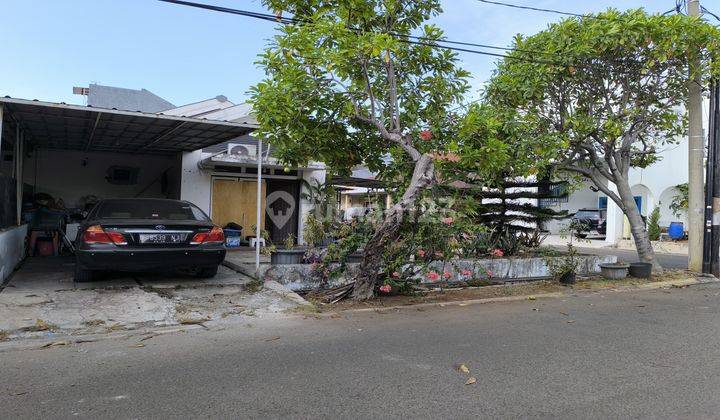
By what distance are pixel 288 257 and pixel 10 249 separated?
466cm

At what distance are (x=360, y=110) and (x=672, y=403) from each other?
5.75m

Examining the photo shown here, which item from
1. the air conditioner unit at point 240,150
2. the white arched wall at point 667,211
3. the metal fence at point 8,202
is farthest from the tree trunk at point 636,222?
the white arched wall at point 667,211

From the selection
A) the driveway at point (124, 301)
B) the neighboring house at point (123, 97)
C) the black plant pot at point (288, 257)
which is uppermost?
the neighboring house at point (123, 97)

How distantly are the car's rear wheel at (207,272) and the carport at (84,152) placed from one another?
2.60 metres

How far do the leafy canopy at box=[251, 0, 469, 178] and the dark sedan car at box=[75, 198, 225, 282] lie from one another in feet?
6.06

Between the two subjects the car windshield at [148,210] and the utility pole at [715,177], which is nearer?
the car windshield at [148,210]

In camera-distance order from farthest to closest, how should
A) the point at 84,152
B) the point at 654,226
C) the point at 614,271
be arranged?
the point at 654,226 < the point at 84,152 < the point at 614,271

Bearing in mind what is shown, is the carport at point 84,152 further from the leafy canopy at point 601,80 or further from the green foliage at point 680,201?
the green foliage at point 680,201

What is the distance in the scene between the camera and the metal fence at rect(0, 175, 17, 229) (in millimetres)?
8640

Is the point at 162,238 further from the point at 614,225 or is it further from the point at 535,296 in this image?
the point at 614,225

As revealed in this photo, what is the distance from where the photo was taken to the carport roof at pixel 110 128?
834cm

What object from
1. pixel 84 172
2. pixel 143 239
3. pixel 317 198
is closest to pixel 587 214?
pixel 317 198

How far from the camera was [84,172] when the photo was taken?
48.6 feet

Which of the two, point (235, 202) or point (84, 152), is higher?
point (84, 152)
